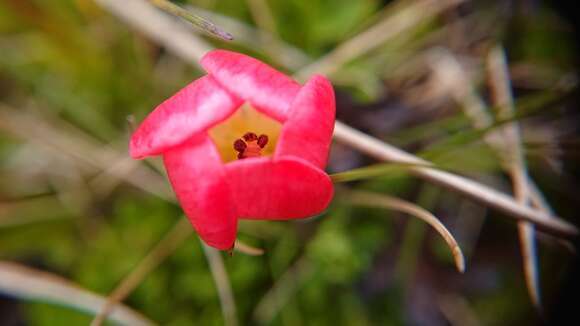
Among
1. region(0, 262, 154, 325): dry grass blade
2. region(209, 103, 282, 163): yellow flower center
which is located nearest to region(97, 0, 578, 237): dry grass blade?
region(209, 103, 282, 163): yellow flower center

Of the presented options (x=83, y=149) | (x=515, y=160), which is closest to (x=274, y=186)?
(x=515, y=160)

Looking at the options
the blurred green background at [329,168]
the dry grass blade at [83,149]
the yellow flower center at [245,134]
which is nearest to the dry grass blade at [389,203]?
the blurred green background at [329,168]

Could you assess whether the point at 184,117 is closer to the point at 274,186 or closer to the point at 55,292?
the point at 274,186

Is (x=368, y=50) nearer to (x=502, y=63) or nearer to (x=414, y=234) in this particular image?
(x=502, y=63)

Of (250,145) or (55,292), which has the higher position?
(250,145)

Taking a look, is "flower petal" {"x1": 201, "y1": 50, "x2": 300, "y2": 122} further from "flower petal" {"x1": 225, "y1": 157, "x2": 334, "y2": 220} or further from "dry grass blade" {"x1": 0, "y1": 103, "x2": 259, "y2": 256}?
"dry grass blade" {"x1": 0, "y1": 103, "x2": 259, "y2": 256}

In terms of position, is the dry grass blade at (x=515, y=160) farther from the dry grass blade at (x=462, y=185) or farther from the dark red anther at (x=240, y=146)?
the dark red anther at (x=240, y=146)
